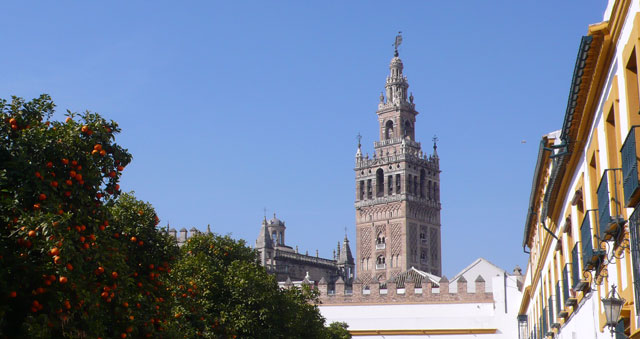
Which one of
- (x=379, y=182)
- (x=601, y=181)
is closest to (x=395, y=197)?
(x=379, y=182)

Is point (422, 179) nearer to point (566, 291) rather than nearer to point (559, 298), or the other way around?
point (559, 298)

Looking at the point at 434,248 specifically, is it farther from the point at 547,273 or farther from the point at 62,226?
the point at 62,226

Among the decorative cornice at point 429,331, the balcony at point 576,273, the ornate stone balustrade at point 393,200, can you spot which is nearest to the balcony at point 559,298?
the balcony at point 576,273

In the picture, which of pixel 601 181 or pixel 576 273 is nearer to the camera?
pixel 601 181

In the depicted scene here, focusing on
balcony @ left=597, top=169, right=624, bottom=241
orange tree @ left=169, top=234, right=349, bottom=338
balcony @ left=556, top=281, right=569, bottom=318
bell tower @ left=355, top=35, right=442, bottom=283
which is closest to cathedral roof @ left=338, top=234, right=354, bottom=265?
bell tower @ left=355, top=35, right=442, bottom=283

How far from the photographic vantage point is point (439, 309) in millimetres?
56094

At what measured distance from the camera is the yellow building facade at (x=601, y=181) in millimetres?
8875

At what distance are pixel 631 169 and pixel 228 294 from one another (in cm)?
1874

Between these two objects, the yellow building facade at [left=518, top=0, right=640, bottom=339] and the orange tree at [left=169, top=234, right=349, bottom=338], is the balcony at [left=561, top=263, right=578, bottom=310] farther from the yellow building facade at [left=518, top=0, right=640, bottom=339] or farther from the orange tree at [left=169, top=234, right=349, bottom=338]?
the orange tree at [left=169, top=234, right=349, bottom=338]

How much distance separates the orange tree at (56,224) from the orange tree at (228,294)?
33.9ft

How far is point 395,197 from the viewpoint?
11419 cm

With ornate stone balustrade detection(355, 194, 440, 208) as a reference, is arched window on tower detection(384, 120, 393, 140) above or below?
above

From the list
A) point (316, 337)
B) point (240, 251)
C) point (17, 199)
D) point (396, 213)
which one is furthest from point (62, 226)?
point (396, 213)

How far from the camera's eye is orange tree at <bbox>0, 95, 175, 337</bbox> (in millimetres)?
10172
